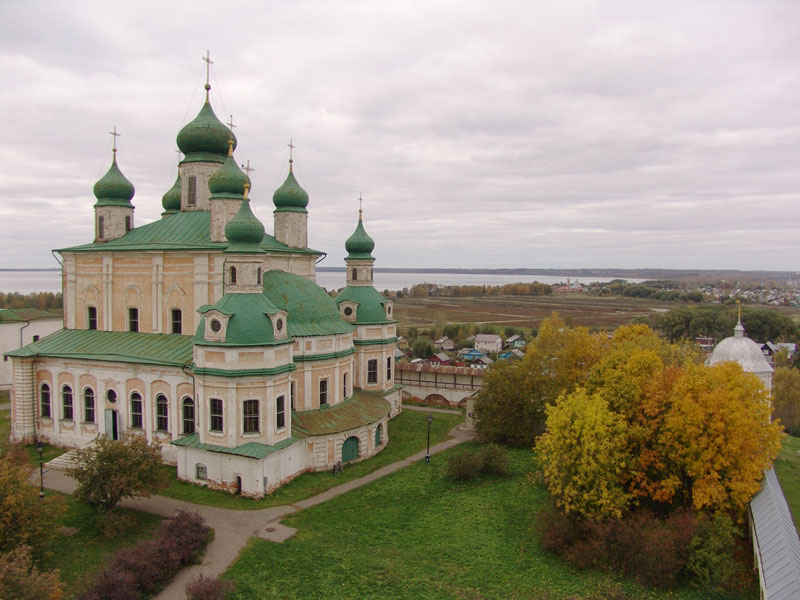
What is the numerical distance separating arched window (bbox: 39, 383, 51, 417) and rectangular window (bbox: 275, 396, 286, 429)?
13336mm

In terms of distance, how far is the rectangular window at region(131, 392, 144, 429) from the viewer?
85.6 feet

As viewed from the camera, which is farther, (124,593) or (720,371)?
(720,371)

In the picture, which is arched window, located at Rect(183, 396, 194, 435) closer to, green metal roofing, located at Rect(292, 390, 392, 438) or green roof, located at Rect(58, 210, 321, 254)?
green metal roofing, located at Rect(292, 390, 392, 438)

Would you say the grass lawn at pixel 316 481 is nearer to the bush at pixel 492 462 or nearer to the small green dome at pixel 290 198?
the bush at pixel 492 462

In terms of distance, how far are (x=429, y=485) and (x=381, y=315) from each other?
466 inches

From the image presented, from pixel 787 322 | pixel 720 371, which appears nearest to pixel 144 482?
pixel 720 371

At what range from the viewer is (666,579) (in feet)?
51.5

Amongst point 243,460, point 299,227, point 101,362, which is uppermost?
point 299,227

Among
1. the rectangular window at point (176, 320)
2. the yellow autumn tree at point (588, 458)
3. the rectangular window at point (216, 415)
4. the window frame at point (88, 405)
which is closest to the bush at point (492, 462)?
the yellow autumn tree at point (588, 458)

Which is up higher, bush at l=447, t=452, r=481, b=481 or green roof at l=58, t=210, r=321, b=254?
green roof at l=58, t=210, r=321, b=254

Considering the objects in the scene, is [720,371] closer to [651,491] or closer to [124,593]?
[651,491]

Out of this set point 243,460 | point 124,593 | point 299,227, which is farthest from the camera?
point 299,227

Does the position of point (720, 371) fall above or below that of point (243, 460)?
above

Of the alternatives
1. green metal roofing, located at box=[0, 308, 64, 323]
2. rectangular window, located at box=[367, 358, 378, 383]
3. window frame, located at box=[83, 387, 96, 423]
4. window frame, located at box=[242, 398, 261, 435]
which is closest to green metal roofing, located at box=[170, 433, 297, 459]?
window frame, located at box=[242, 398, 261, 435]
